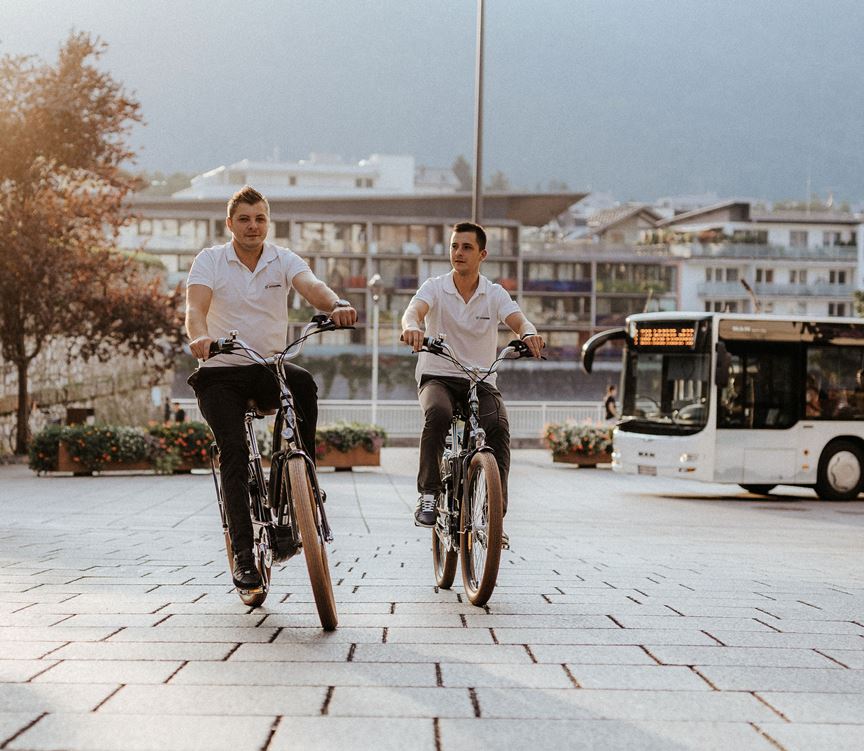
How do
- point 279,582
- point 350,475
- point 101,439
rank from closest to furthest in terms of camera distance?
point 279,582 → point 101,439 → point 350,475

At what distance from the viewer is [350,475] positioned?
24.1m

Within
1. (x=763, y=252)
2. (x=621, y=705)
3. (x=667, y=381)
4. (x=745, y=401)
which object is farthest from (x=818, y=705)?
(x=763, y=252)

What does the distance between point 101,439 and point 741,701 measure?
64.9 feet

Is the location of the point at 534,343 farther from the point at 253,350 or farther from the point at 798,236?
the point at 798,236

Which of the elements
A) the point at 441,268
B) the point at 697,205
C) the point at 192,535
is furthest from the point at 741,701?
the point at 697,205

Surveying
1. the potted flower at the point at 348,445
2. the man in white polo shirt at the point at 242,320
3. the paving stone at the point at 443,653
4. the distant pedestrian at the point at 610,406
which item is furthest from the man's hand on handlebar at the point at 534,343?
the distant pedestrian at the point at 610,406

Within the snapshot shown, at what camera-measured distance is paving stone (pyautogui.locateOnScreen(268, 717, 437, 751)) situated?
3.33 m

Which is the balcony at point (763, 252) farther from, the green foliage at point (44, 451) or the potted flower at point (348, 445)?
the green foliage at point (44, 451)

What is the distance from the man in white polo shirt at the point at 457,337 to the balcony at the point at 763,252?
87347 millimetres

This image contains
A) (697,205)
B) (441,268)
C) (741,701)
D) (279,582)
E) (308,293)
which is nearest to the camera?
(741,701)

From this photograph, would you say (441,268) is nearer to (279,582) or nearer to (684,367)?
(684,367)

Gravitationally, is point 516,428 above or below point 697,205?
below

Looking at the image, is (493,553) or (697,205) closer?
(493,553)

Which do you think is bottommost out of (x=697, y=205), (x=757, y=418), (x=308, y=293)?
(x=757, y=418)
